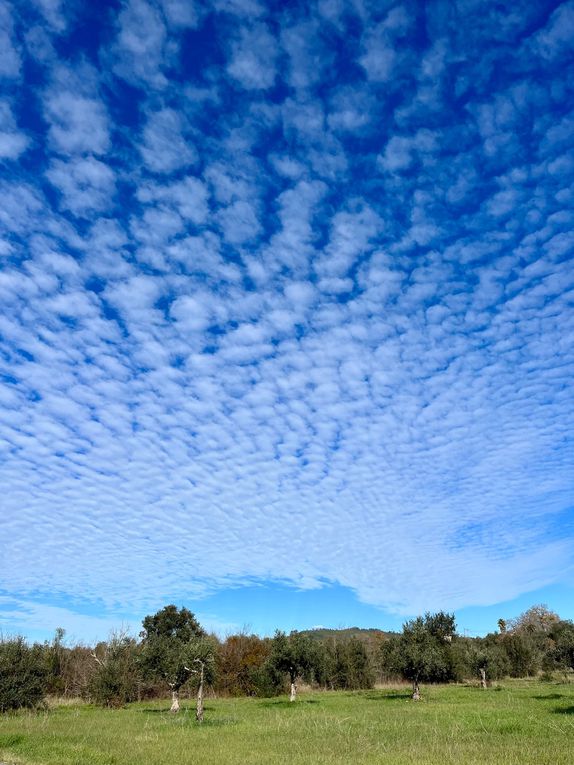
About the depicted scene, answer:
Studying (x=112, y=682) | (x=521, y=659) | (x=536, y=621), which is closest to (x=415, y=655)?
(x=112, y=682)

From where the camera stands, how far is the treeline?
154 feet

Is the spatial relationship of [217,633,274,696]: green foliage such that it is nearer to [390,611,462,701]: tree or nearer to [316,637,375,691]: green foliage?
[316,637,375,691]: green foliage

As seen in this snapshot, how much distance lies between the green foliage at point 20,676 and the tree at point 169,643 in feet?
38.9

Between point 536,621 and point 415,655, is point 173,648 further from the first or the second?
point 536,621

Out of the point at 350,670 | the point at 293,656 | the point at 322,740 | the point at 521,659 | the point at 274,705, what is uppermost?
the point at 521,659

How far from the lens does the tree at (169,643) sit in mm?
46244

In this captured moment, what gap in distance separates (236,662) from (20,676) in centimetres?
4641

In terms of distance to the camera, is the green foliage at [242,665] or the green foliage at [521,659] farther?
the green foliage at [521,659]

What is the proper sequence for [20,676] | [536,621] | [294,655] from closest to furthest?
[20,676] < [294,655] < [536,621]

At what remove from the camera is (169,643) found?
211ft

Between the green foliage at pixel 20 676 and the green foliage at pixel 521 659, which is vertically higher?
the green foliage at pixel 521 659

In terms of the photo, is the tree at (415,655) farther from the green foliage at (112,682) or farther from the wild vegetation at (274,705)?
the green foliage at (112,682)

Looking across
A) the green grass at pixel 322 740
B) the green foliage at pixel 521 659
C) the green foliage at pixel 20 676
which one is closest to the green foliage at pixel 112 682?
the green foliage at pixel 20 676

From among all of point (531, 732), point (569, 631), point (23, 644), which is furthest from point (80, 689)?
point (531, 732)
